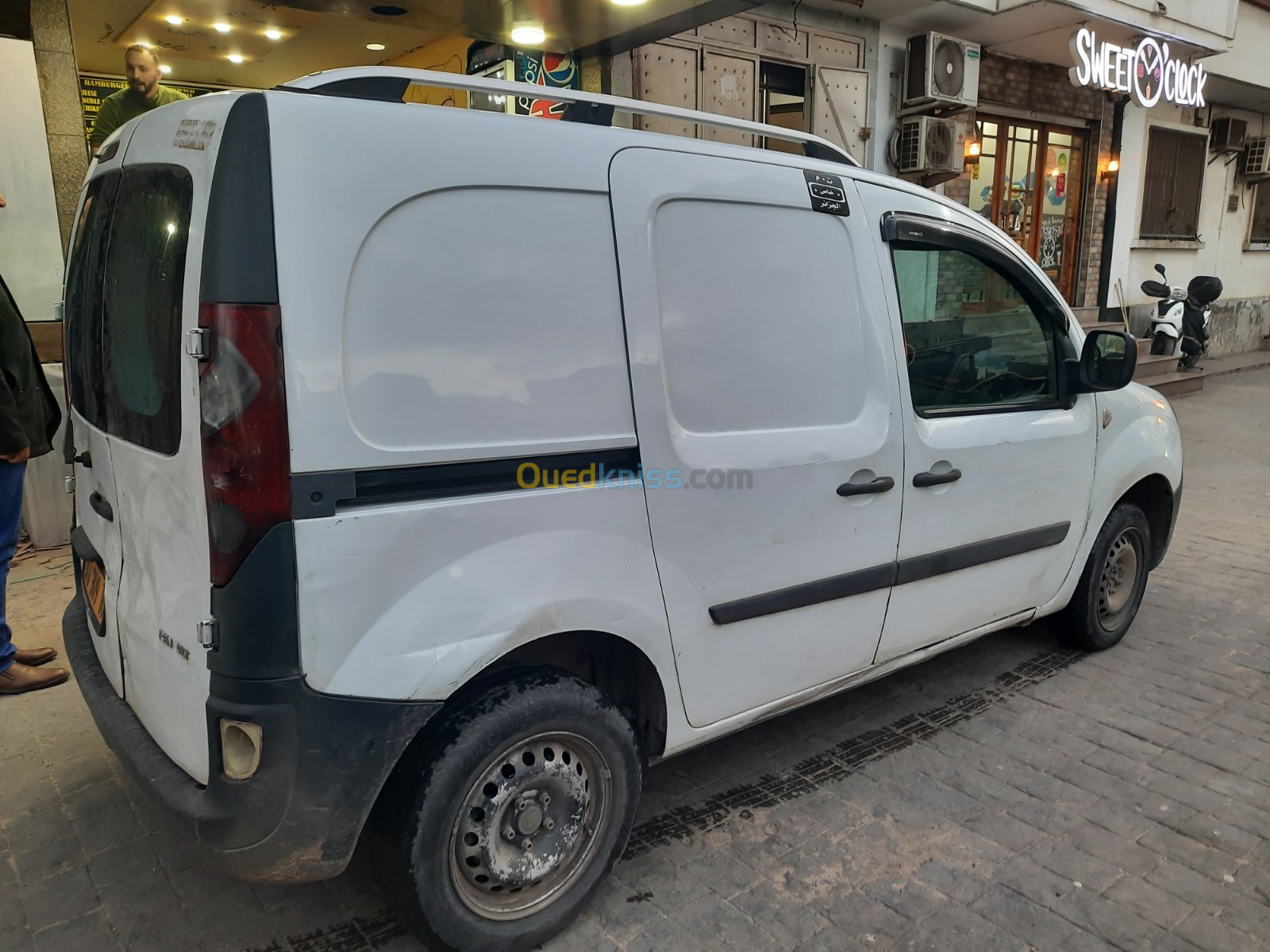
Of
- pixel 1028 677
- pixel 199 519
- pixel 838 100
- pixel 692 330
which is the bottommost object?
pixel 1028 677

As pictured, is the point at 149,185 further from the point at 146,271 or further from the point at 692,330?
the point at 692,330

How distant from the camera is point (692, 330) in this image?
2.42 metres

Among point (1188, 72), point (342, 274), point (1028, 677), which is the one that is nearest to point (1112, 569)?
point (1028, 677)

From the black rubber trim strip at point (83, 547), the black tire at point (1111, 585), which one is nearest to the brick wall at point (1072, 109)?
the black tire at point (1111, 585)

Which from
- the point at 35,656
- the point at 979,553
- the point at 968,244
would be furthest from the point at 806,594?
the point at 35,656

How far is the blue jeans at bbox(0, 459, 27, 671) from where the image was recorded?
3561mm

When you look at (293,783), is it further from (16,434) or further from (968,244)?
(968,244)

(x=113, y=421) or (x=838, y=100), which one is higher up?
(x=838, y=100)

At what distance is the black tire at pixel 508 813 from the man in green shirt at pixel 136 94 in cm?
502

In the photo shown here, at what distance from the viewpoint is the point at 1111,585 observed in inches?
165

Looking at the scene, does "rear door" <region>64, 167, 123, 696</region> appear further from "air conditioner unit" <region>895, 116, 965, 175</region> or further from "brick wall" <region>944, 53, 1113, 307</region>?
"brick wall" <region>944, 53, 1113, 307</region>

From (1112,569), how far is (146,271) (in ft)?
13.5

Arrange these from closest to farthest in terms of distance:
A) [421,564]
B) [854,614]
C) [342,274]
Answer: [342,274] → [421,564] → [854,614]

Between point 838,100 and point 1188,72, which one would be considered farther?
point 1188,72
